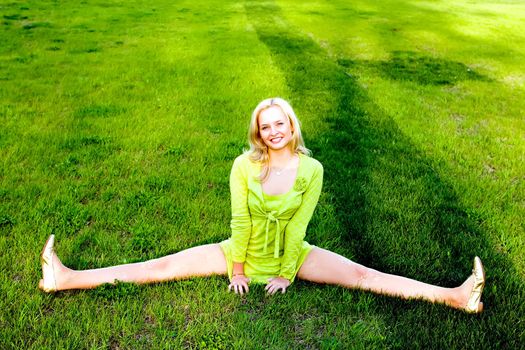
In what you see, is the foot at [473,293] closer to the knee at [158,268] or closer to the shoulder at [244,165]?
the shoulder at [244,165]

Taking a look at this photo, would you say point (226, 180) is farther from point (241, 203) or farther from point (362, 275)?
point (362, 275)

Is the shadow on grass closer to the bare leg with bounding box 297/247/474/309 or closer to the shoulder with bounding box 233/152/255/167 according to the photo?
the bare leg with bounding box 297/247/474/309

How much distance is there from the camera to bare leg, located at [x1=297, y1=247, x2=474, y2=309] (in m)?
3.66

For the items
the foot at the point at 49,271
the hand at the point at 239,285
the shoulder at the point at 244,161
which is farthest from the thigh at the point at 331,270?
the foot at the point at 49,271

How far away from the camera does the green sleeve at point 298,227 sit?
3.74 meters

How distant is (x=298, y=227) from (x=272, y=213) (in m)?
0.24

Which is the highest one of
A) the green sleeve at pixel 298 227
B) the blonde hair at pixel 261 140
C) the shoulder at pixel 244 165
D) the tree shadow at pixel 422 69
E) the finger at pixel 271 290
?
the blonde hair at pixel 261 140

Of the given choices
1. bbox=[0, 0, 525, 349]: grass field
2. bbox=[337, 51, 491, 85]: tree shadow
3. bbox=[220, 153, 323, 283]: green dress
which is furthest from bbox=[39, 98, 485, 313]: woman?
bbox=[337, 51, 491, 85]: tree shadow

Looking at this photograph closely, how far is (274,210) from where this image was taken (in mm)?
3766

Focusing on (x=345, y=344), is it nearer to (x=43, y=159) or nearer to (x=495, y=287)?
(x=495, y=287)

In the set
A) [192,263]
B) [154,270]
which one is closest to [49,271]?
[154,270]

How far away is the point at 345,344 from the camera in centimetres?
329

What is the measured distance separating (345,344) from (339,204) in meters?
2.14

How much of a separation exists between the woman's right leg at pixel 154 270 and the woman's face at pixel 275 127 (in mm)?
1064
